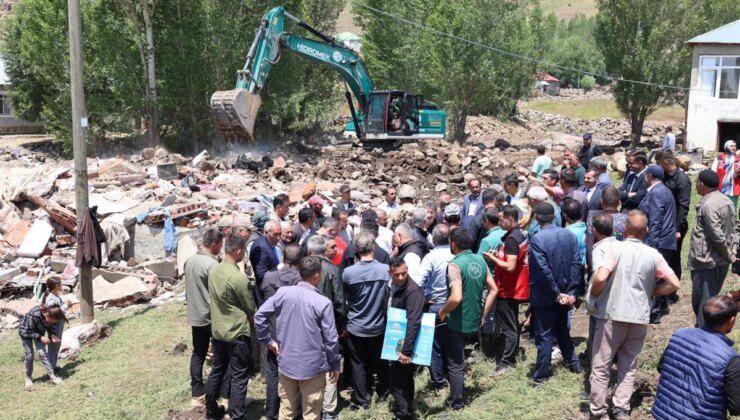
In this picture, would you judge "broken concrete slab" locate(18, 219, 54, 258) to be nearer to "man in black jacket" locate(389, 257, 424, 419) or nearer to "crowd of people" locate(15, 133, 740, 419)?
"crowd of people" locate(15, 133, 740, 419)

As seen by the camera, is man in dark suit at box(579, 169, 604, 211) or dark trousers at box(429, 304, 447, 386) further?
man in dark suit at box(579, 169, 604, 211)

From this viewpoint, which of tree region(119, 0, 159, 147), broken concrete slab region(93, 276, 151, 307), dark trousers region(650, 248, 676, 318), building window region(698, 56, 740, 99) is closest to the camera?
dark trousers region(650, 248, 676, 318)

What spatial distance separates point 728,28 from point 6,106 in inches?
1620

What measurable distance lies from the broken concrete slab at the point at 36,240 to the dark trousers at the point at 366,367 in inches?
399

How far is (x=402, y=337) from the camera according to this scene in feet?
19.7

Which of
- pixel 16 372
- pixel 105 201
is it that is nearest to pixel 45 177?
pixel 105 201

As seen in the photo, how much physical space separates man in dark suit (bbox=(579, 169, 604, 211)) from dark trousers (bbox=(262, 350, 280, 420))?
179 inches

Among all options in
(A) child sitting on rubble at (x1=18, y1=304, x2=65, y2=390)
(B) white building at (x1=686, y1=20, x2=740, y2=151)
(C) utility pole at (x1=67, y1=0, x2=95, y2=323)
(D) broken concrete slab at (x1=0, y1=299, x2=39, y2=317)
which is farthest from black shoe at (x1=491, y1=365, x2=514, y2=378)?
(B) white building at (x1=686, y1=20, x2=740, y2=151)

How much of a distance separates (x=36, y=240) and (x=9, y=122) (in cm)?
3356

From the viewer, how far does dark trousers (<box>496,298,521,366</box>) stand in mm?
6984

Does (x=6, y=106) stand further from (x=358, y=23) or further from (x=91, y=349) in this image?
(x=91, y=349)

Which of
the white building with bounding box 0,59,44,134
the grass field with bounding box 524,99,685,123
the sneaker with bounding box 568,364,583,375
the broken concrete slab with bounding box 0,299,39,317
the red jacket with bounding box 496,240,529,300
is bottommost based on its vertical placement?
the broken concrete slab with bounding box 0,299,39,317

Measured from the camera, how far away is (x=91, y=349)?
9875 millimetres

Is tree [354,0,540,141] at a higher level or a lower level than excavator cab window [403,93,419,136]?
higher
